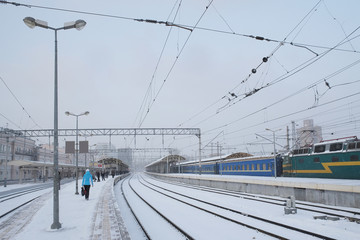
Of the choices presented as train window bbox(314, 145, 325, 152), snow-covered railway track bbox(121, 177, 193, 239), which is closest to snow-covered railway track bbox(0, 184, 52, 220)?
snow-covered railway track bbox(121, 177, 193, 239)

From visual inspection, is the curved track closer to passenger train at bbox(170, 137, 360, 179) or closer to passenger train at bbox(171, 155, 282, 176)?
passenger train at bbox(170, 137, 360, 179)

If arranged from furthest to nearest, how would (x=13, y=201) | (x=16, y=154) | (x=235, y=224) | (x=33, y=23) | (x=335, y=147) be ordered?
(x=16, y=154), (x=335, y=147), (x=13, y=201), (x=235, y=224), (x=33, y=23)

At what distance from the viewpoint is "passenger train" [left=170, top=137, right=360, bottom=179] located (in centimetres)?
1884

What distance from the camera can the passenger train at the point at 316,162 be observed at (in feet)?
61.8

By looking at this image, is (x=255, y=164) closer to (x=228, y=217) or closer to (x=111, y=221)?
(x=228, y=217)

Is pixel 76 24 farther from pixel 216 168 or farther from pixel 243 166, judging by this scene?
pixel 216 168

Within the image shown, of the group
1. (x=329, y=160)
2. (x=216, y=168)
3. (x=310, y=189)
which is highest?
(x=329, y=160)

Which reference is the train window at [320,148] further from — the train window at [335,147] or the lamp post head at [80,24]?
the lamp post head at [80,24]

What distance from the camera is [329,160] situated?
20.6 meters

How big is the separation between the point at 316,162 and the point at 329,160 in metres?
1.41

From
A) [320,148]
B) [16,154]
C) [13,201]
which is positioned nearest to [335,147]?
[320,148]

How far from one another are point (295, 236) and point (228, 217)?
3582 millimetres

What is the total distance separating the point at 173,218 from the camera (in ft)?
42.9

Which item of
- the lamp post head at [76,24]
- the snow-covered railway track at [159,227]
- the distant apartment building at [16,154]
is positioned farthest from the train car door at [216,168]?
the lamp post head at [76,24]
